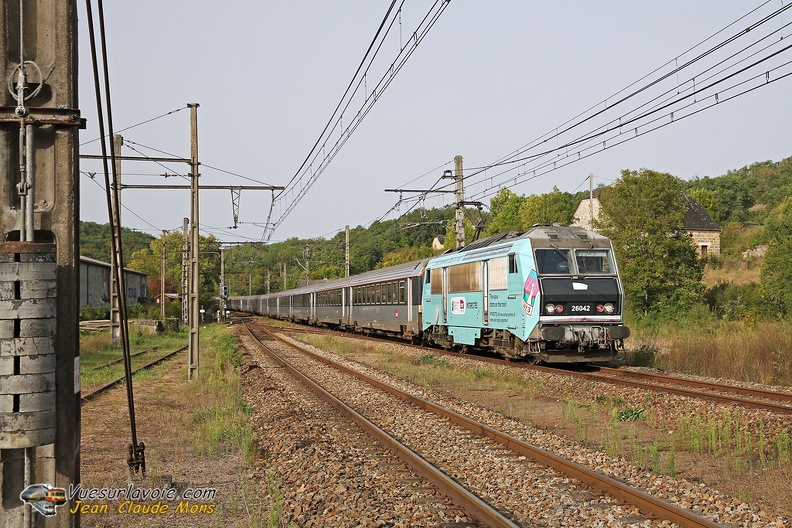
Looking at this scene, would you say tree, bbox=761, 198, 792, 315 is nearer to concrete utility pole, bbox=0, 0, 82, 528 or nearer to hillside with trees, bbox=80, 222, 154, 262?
concrete utility pole, bbox=0, 0, 82, 528

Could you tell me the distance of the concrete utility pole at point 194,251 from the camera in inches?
682

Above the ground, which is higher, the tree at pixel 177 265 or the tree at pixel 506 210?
the tree at pixel 506 210

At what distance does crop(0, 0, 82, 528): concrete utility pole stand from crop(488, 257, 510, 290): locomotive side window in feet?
44.8

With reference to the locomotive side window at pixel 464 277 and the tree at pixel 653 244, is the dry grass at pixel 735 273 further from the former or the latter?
the locomotive side window at pixel 464 277

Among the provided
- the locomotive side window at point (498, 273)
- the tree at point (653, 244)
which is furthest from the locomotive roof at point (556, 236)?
the tree at point (653, 244)

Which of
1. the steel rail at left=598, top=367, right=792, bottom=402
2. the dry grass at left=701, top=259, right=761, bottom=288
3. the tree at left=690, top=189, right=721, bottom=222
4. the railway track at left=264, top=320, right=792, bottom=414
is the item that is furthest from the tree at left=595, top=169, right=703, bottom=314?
the tree at left=690, top=189, right=721, bottom=222

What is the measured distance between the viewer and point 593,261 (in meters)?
16.4

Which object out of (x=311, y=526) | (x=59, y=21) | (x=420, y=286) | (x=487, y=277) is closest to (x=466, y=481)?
(x=311, y=526)

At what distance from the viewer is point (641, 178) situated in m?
32.3

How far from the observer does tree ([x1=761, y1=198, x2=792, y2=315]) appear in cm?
2706

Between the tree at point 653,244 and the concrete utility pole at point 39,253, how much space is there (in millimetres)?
29990

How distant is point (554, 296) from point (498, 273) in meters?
2.34

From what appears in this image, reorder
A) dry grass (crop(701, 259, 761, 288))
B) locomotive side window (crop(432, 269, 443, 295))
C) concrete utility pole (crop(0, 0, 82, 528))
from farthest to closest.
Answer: dry grass (crop(701, 259, 761, 288)) < locomotive side window (crop(432, 269, 443, 295)) < concrete utility pole (crop(0, 0, 82, 528))

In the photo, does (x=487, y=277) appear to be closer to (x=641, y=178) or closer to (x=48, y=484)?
(x=48, y=484)
